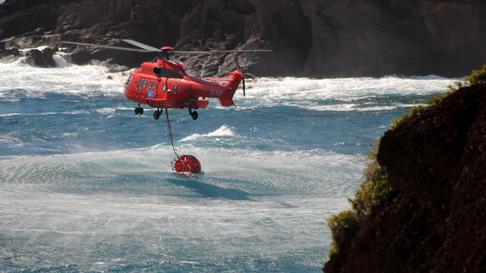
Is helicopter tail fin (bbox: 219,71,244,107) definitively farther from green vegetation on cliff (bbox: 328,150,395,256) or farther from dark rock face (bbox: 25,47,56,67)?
dark rock face (bbox: 25,47,56,67)

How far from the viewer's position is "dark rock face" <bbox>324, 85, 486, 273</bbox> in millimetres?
8289

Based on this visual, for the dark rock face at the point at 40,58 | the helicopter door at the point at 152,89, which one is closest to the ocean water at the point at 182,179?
the helicopter door at the point at 152,89

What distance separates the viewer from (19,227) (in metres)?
27.8

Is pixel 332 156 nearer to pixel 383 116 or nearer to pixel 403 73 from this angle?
pixel 383 116

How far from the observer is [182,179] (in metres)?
38.0

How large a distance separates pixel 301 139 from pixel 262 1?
39.7 metres

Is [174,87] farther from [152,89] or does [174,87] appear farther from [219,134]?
[219,134]

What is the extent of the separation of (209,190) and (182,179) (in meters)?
2.30

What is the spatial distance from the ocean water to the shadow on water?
0.27 feet

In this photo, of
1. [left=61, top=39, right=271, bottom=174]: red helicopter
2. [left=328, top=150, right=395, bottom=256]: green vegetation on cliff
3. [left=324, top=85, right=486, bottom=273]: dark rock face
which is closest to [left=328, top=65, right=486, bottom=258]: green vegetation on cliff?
[left=328, top=150, right=395, bottom=256]: green vegetation on cliff

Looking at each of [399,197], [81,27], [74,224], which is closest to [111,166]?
[74,224]

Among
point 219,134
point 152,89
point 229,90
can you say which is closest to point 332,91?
point 219,134

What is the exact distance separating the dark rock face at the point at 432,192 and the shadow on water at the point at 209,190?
2523 centimetres

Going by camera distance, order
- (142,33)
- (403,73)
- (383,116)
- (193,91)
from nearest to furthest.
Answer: (193,91)
(383,116)
(403,73)
(142,33)
